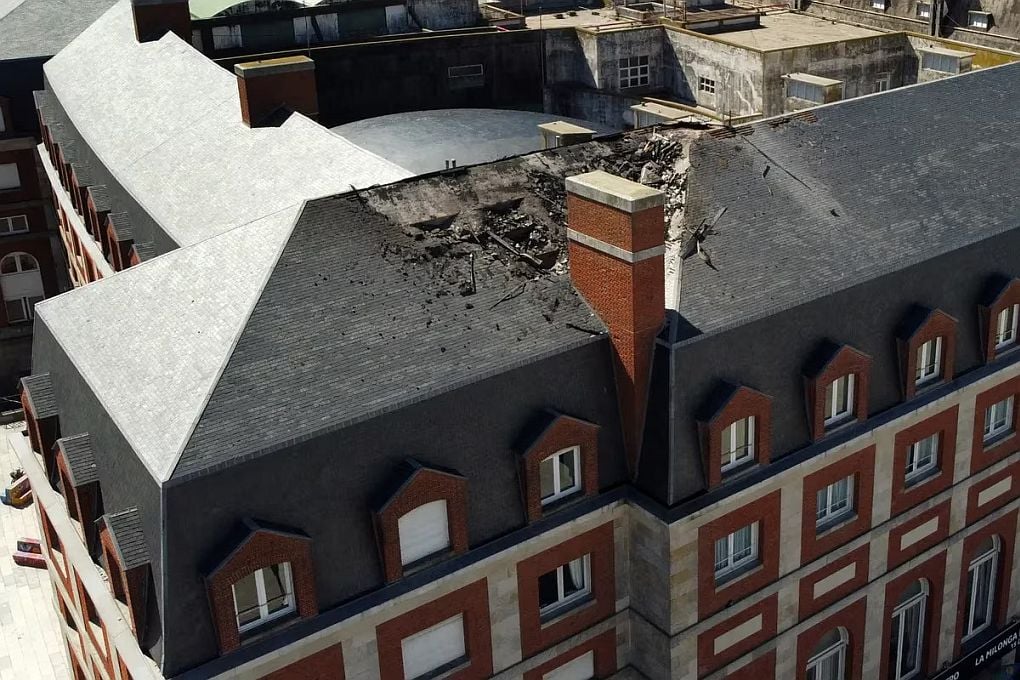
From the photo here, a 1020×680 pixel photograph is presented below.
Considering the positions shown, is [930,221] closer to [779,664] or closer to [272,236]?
[779,664]

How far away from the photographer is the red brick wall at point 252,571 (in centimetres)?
2355

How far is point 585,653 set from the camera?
30.6m

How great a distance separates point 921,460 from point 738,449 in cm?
841

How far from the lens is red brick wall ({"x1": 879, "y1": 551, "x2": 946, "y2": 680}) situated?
35625mm

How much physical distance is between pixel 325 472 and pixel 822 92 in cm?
2572

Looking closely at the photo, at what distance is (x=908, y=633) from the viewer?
37625 millimetres

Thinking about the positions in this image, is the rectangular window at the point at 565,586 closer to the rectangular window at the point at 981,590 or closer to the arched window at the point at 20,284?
the rectangular window at the point at 981,590

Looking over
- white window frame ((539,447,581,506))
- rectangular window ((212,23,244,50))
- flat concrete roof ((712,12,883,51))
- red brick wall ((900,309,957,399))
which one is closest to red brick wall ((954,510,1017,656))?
red brick wall ((900,309,957,399))

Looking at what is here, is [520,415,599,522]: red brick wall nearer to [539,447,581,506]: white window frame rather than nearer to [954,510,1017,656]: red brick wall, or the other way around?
[539,447,581,506]: white window frame

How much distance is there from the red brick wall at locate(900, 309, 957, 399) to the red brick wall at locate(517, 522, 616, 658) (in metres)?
10.00

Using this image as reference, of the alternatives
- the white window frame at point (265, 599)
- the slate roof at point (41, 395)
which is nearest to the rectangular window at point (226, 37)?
the slate roof at point (41, 395)

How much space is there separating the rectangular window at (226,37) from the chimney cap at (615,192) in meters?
38.6

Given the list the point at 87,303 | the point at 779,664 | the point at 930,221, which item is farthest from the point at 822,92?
the point at 87,303

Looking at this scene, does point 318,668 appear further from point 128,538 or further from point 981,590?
point 981,590
